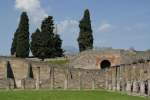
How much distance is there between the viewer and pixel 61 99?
32.1 m

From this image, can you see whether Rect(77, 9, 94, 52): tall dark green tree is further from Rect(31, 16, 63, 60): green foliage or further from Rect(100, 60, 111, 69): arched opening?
Rect(100, 60, 111, 69): arched opening

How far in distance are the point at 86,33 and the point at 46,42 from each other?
6.02m

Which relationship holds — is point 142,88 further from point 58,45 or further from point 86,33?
point 58,45

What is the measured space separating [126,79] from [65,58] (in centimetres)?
2527

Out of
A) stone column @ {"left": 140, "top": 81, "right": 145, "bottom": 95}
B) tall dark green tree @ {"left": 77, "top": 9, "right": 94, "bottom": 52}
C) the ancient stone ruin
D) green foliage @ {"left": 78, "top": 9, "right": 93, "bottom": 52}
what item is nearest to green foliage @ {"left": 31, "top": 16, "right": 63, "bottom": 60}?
tall dark green tree @ {"left": 77, "top": 9, "right": 94, "bottom": 52}

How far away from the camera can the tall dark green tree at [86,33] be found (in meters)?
71.8

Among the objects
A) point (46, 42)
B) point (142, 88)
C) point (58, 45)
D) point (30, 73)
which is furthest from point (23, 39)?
point (142, 88)

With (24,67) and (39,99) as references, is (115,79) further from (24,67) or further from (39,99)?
(39,99)

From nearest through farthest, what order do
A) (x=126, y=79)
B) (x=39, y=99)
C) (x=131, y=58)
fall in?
(x=39, y=99) → (x=126, y=79) → (x=131, y=58)

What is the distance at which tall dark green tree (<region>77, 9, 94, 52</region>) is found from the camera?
236 feet

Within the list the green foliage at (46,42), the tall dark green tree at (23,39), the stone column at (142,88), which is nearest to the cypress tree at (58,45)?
the green foliage at (46,42)

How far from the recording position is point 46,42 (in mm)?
73875

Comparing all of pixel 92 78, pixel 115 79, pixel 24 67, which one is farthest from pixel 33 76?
pixel 115 79

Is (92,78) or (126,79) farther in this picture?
(92,78)
